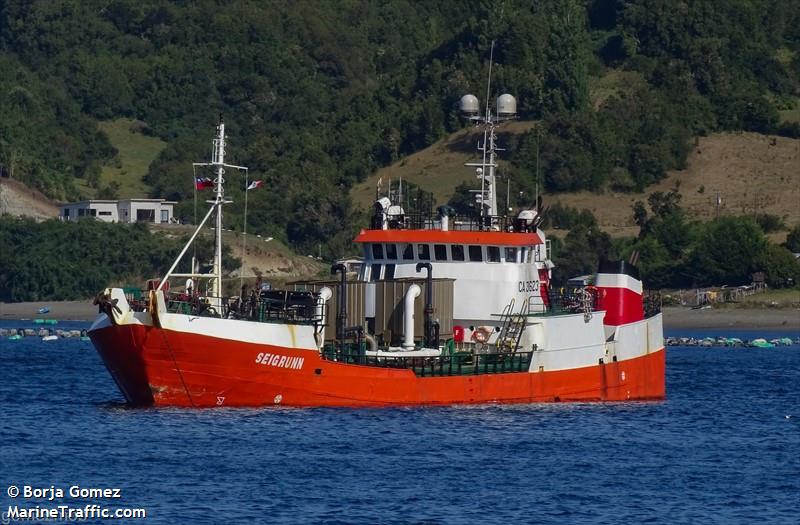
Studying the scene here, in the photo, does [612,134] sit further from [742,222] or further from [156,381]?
[156,381]

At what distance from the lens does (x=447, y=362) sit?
6062cm

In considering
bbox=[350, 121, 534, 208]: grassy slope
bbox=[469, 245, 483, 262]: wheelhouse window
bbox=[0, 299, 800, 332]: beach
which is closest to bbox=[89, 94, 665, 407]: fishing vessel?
bbox=[469, 245, 483, 262]: wheelhouse window

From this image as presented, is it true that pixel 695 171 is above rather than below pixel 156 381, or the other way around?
above

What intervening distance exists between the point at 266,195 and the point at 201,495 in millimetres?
140063

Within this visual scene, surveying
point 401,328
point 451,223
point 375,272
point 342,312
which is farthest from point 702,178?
point 342,312

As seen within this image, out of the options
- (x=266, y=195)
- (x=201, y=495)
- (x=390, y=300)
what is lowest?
(x=201, y=495)

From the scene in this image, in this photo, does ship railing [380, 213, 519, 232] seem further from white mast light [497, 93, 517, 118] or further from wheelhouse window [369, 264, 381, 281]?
white mast light [497, 93, 517, 118]

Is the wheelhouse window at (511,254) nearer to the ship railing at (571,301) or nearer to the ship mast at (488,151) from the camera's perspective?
the ship mast at (488,151)

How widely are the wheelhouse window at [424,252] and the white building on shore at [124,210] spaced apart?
115743 mm

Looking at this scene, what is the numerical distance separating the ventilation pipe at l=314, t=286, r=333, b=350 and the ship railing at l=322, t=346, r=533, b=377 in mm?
582

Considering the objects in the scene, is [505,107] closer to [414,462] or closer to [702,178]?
[414,462]

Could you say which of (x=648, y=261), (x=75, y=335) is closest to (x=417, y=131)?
(x=648, y=261)

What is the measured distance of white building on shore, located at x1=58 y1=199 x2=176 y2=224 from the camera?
178m

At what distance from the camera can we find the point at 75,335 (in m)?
125
